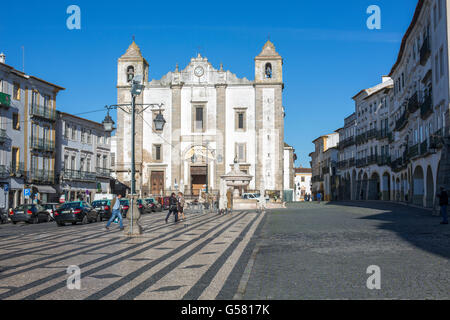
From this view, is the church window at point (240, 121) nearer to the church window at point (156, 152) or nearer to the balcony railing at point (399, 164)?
the church window at point (156, 152)

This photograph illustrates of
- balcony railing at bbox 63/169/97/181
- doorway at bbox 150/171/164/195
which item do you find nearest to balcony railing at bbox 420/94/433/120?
balcony railing at bbox 63/169/97/181

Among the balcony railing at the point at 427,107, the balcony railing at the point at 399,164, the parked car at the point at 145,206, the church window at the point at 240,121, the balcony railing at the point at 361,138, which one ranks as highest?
the church window at the point at 240,121

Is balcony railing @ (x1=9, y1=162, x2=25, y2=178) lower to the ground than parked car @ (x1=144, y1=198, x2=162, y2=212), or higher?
higher

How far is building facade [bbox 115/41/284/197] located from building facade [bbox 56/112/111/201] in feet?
6.00

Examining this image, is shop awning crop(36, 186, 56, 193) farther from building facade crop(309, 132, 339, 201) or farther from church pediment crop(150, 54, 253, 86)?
building facade crop(309, 132, 339, 201)

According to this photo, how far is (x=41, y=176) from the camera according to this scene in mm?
46938

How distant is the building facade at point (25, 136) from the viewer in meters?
41.6

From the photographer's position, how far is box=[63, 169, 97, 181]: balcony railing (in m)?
51.5

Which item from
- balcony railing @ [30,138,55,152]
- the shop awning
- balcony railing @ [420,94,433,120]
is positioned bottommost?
the shop awning

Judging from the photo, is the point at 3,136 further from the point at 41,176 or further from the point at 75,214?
the point at 75,214

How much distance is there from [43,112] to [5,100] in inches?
240

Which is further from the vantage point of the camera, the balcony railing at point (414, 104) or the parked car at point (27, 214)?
the balcony railing at point (414, 104)

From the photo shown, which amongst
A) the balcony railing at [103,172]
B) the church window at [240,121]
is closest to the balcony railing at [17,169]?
the balcony railing at [103,172]

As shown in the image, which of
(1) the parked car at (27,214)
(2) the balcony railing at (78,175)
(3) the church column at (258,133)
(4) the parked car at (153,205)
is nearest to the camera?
(1) the parked car at (27,214)
